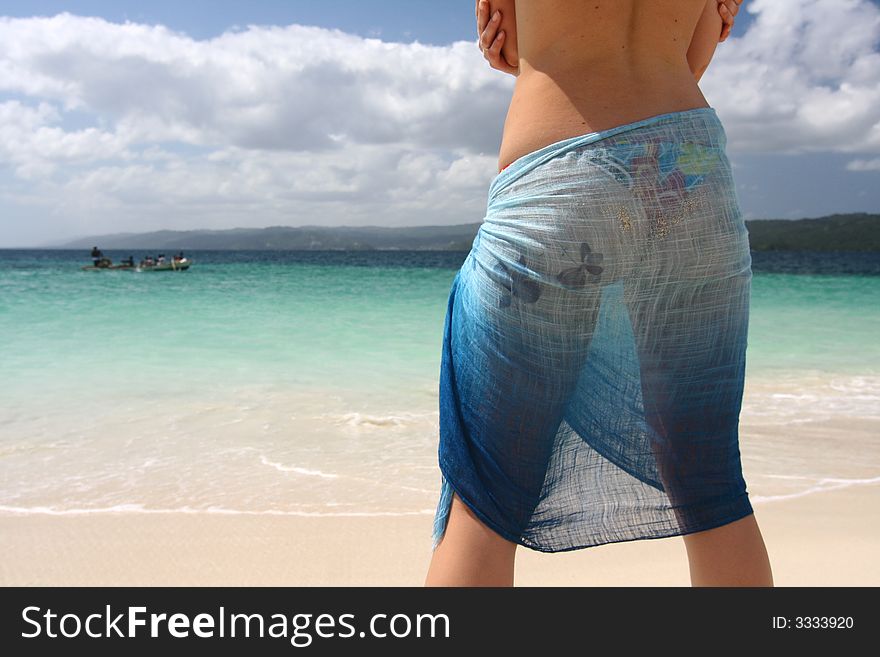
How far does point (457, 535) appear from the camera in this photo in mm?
1231

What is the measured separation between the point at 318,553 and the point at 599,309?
5.72ft

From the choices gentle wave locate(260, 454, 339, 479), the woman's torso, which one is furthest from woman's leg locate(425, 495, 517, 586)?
gentle wave locate(260, 454, 339, 479)

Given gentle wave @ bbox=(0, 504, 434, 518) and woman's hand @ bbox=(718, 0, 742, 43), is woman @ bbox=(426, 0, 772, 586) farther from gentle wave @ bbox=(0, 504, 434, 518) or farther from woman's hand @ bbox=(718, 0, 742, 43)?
gentle wave @ bbox=(0, 504, 434, 518)

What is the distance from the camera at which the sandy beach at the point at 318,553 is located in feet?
7.89

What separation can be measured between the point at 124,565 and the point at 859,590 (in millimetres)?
2256

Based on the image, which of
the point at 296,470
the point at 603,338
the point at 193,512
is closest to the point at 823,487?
the point at 296,470

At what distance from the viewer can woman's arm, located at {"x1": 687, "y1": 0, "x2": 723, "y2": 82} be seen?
4.53 ft

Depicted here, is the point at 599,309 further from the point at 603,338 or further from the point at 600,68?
the point at 600,68

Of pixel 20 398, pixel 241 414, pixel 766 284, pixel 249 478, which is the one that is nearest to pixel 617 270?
pixel 249 478

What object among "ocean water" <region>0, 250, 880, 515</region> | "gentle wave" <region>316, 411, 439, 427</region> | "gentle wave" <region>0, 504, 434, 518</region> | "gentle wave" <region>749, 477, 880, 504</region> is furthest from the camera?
"gentle wave" <region>316, 411, 439, 427</region>

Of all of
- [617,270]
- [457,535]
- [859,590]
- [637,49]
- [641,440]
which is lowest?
[859,590]

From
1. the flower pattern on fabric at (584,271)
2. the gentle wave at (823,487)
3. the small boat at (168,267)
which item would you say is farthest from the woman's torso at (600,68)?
the small boat at (168,267)

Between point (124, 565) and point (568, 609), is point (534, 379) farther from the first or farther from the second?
point (124, 565)

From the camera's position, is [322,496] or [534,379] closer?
[534,379]
